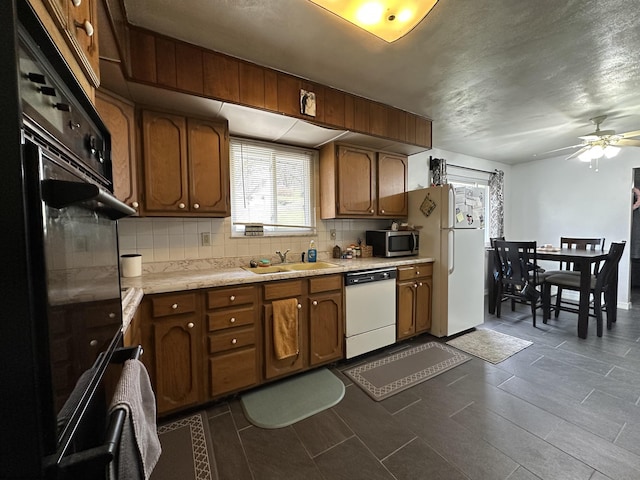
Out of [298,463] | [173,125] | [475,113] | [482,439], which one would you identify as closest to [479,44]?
[475,113]

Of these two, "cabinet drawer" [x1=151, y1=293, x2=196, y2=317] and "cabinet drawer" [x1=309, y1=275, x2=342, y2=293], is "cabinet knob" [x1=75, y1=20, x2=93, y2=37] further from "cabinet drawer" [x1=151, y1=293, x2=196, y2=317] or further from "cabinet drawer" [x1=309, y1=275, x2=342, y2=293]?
"cabinet drawer" [x1=309, y1=275, x2=342, y2=293]

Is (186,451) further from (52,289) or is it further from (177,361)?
(52,289)

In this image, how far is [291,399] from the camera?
2.03 m

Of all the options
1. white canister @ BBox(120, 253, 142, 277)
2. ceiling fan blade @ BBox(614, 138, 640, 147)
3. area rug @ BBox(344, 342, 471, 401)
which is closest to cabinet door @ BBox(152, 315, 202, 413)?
white canister @ BBox(120, 253, 142, 277)

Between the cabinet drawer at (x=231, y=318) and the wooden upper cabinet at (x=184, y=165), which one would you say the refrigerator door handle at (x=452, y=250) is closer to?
the cabinet drawer at (x=231, y=318)

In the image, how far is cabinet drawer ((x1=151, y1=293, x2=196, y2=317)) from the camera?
1.71 metres

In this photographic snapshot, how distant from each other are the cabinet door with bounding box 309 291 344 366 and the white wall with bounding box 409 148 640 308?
230cm

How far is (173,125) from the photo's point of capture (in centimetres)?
199

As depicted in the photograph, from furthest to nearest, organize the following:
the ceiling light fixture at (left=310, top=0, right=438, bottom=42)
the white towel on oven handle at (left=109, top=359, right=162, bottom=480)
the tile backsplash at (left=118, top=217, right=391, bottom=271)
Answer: the tile backsplash at (left=118, top=217, right=391, bottom=271) → the ceiling light fixture at (left=310, top=0, right=438, bottom=42) → the white towel on oven handle at (left=109, top=359, right=162, bottom=480)

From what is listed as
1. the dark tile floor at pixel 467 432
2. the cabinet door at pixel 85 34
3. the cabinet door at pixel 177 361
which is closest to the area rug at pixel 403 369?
the dark tile floor at pixel 467 432

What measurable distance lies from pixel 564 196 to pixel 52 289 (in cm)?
625

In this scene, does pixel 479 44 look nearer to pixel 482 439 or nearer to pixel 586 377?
pixel 482 439

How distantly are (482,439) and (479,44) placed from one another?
250 centimetres

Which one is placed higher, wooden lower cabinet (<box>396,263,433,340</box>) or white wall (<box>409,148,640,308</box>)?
white wall (<box>409,148,640,308</box>)
